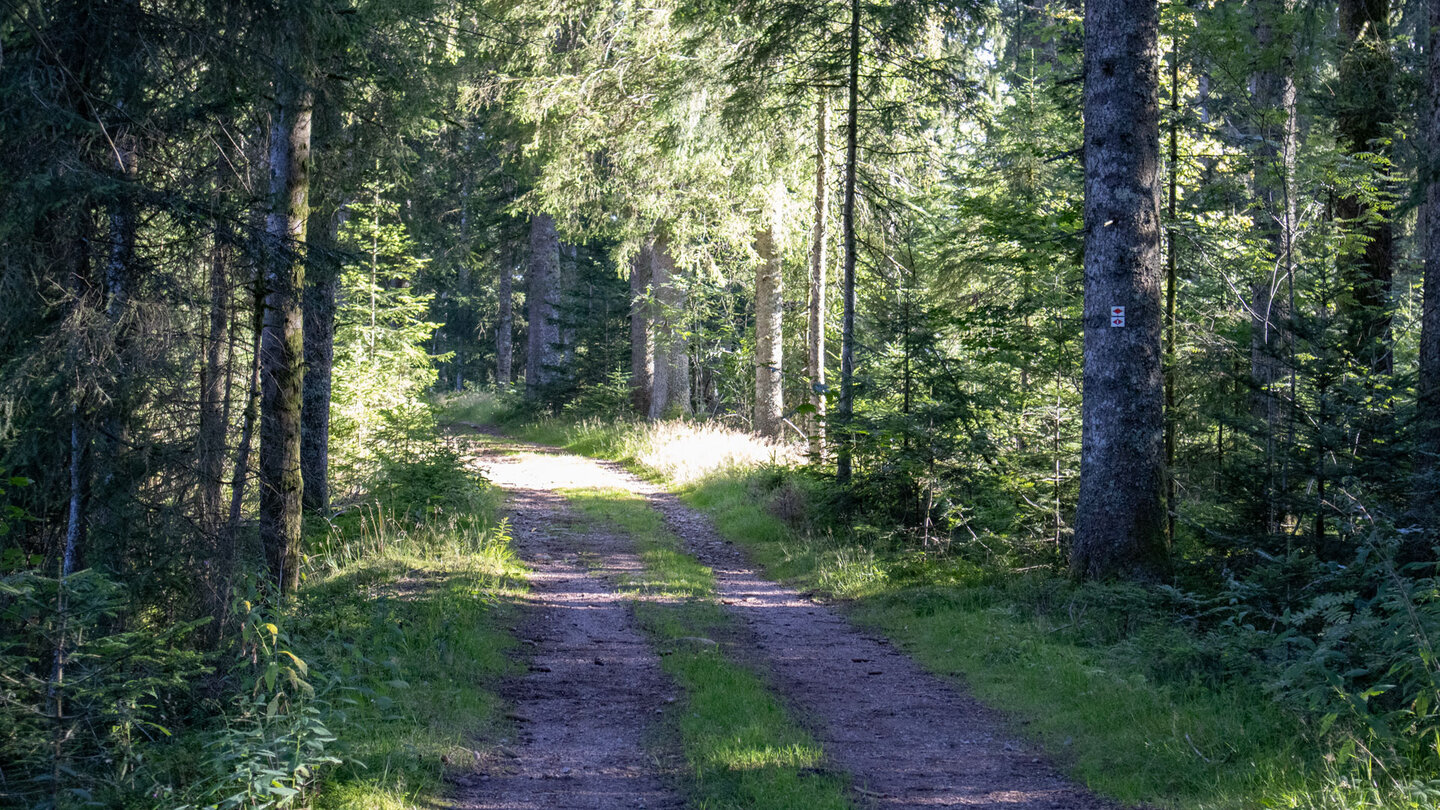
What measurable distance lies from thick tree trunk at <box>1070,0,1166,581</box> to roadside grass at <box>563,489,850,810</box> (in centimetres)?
362

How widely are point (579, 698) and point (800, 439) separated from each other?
10.7 meters

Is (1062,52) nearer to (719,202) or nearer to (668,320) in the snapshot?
(719,202)

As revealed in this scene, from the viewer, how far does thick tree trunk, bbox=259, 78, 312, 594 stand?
26.9ft

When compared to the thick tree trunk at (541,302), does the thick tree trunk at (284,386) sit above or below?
below

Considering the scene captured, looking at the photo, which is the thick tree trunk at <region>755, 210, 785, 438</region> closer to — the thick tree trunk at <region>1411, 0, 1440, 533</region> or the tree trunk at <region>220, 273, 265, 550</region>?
the thick tree trunk at <region>1411, 0, 1440, 533</region>

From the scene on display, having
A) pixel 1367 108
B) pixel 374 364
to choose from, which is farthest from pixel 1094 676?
pixel 374 364

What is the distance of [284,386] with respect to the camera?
8.34m

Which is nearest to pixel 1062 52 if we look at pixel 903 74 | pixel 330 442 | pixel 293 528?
pixel 903 74

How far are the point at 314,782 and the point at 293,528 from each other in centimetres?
434

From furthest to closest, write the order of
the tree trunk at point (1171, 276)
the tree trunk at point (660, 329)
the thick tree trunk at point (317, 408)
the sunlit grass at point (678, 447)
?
the tree trunk at point (660, 329), the sunlit grass at point (678, 447), the thick tree trunk at point (317, 408), the tree trunk at point (1171, 276)

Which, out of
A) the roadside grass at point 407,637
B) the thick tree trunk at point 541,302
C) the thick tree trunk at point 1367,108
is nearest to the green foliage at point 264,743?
the roadside grass at point 407,637

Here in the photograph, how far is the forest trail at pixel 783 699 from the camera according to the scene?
504 cm

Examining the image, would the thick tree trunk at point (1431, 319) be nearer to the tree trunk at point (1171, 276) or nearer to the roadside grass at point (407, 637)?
the tree trunk at point (1171, 276)

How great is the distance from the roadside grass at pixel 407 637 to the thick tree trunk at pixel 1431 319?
708 cm
